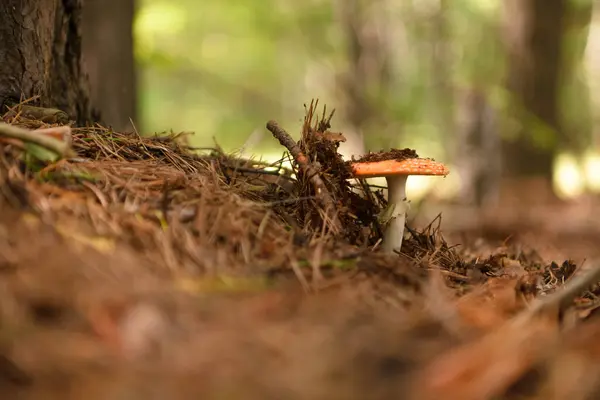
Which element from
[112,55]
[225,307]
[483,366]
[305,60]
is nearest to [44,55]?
[225,307]

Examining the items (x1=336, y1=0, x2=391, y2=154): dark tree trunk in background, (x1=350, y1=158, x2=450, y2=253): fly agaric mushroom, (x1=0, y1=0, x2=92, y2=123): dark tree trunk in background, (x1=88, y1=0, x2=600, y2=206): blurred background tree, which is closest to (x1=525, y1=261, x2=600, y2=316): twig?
(x1=350, y1=158, x2=450, y2=253): fly agaric mushroom

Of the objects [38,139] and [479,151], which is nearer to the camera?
[38,139]

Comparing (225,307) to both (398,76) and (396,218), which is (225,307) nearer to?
(396,218)

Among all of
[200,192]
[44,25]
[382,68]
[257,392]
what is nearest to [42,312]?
[257,392]

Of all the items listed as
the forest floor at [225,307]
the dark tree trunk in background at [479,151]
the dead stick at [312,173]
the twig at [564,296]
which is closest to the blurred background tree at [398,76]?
the dark tree trunk in background at [479,151]

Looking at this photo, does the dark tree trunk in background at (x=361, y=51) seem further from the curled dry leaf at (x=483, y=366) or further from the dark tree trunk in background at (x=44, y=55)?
the curled dry leaf at (x=483, y=366)
